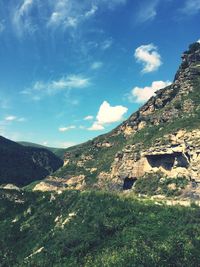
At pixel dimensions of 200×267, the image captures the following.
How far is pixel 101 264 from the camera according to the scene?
165 meters

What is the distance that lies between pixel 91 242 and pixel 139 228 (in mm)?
22888

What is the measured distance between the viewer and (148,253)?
165 metres

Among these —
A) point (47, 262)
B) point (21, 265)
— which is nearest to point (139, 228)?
point (47, 262)

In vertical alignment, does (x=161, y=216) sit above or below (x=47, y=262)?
above

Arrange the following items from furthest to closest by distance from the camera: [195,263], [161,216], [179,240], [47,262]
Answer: [161,216], [47,262], [179,240], [195,263]

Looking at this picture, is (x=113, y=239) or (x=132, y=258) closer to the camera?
(x=132, y=258)

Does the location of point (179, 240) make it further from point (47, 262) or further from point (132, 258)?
point (47, 262)

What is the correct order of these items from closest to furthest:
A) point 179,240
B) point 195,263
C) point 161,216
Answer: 1. point 195,263
2. point 179,240
3. point 161,216

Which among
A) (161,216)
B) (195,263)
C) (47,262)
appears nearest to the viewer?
(195,263)

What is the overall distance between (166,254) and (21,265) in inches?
2727

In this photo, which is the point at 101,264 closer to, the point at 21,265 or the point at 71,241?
the point at 71,241

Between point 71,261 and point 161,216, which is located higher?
point 161,216

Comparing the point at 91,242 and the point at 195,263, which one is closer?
the point at 195,263

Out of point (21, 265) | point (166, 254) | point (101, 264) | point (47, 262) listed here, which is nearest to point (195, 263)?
point (166, 254)
